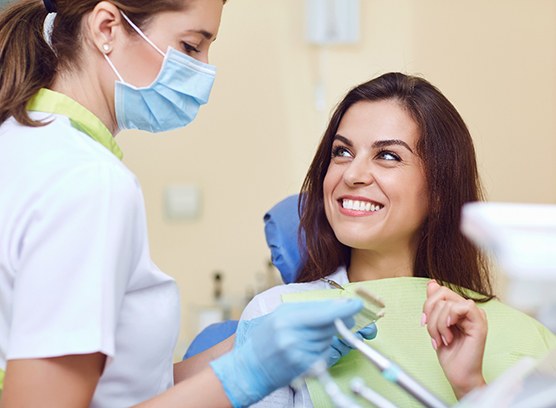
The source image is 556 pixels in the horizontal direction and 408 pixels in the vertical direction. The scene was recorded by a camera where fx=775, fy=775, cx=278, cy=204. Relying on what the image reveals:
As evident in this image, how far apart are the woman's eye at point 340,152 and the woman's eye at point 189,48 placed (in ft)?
1.63

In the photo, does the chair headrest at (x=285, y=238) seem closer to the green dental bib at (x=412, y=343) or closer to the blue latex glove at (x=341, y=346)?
the green dental bib at (x=412, y=343)

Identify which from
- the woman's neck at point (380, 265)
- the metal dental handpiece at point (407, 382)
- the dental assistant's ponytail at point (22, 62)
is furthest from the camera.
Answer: the woman's neck at point (380, 265)

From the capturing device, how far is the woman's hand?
1.35m

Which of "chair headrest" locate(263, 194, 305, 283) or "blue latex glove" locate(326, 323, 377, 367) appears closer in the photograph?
"blue latex glove" locate(326, 323, 377, 367)

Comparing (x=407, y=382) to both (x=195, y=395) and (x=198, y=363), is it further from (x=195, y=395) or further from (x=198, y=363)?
(x=198, y=363)

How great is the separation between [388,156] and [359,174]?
0.09 m

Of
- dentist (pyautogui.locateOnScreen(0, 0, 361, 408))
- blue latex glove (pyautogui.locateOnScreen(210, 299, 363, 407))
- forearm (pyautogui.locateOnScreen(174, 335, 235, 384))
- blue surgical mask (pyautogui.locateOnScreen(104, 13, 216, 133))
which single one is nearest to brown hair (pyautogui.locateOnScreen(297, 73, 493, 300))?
forearm (pyautogui.locateOnScreen(174, 335, 235, 384))

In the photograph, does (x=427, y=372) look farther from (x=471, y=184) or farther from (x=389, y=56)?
(x=389, y=56)

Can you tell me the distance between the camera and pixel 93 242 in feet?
3.39

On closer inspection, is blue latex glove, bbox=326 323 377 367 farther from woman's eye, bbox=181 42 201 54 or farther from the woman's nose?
woman's eye, bbox=181 42 201 54

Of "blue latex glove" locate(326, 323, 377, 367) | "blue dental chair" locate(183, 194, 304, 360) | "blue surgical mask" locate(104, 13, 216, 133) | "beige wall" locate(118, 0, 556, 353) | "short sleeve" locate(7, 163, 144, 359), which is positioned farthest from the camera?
"beige wall" locate(118, 0, 556, 353)

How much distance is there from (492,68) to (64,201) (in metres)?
2.40

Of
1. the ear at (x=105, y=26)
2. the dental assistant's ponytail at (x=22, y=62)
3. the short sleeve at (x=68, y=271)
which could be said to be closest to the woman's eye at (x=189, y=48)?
the ear at (x=105, y=26)

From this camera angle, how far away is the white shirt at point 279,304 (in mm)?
1515
